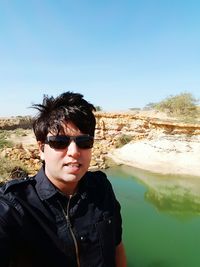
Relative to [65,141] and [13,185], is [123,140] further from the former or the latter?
[13,185]

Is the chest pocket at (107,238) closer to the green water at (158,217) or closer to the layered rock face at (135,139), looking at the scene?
the green water at (158,217)

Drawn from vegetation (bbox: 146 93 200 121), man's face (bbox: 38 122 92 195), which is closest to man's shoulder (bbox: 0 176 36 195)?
man's face (bbox: 38 122 92 195)

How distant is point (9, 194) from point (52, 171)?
1.09 feet

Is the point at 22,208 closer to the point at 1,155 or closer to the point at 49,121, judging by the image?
the point at 49,121

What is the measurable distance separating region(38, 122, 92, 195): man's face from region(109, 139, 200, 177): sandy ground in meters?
16.3

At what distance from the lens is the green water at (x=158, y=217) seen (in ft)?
27.3

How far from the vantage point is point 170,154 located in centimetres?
1970

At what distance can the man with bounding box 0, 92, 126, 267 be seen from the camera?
5.59 feet

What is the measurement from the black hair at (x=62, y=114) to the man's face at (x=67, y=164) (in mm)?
47

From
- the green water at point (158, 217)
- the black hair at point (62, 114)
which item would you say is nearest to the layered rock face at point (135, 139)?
the green water at point (158, 217)

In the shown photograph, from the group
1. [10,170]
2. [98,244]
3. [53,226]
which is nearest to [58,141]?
[53,226]

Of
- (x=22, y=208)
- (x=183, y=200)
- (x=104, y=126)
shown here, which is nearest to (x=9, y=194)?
(x=22, y=208)

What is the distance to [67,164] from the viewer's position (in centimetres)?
195

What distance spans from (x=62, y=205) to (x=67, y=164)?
25 cm
